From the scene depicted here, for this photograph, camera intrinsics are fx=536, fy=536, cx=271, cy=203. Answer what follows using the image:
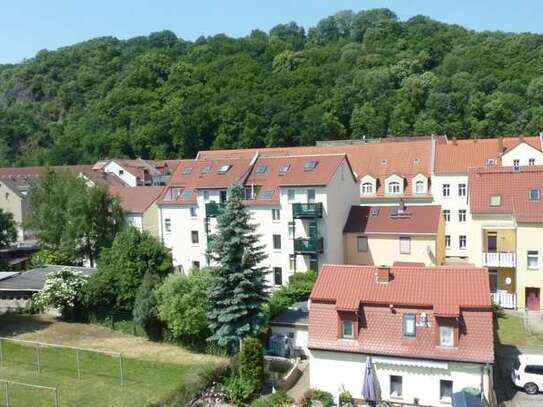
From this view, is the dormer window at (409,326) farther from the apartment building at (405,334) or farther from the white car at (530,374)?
the white car at (530,374)

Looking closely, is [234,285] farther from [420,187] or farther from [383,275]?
[420,187]

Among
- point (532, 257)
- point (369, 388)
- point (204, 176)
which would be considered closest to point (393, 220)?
point (532, 257)

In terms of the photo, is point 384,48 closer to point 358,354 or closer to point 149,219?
point 149,219

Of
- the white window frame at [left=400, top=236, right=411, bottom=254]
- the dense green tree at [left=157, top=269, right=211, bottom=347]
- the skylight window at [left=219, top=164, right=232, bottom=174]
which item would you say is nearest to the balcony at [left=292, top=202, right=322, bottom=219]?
the white window frame at [left=400, top=236, right=411, bottom=254]

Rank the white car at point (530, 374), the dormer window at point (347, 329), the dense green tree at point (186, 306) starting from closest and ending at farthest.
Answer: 1. the white car at point (530, 374)
2. the dormer window at point (347, 329)
3. the dense green tree at point (186, 306)

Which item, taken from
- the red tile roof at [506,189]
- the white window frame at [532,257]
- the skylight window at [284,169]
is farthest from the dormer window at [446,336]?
the skylight window at [284,169]

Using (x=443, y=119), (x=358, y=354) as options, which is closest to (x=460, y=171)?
(x=358, y=354)
